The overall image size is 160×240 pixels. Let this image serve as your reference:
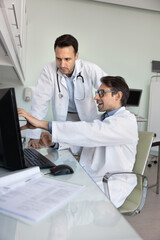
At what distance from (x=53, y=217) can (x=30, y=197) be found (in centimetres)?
11

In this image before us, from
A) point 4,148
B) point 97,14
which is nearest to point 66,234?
point 4,148

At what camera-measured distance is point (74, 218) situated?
524mm

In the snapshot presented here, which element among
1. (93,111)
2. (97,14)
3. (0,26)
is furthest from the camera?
(97,14)

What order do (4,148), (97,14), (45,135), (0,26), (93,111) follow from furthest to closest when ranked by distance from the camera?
(97,14) → (93,111) → (45,135) → (0,26) → (4,148)

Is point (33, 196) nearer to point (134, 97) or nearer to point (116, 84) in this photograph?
point (116, 84)

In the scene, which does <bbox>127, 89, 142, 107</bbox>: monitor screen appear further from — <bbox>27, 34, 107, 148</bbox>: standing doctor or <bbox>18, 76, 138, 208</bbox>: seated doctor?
<bbox>18, 76, 138, 208</bbox>: seated doctor

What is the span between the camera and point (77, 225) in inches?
19.5

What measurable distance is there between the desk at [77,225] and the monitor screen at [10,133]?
28 centimetres

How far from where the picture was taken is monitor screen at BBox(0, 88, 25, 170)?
0.72 metres

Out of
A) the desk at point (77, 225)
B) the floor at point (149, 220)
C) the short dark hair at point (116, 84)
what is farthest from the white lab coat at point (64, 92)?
the desk at point (77, 225)

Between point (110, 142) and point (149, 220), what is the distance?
3.79 feet

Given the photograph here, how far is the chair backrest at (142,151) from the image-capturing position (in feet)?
4.37

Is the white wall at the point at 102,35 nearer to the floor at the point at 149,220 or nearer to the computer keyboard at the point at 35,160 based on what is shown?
the floor at the point at 149,220

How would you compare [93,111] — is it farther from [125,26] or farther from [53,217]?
[125,26]
